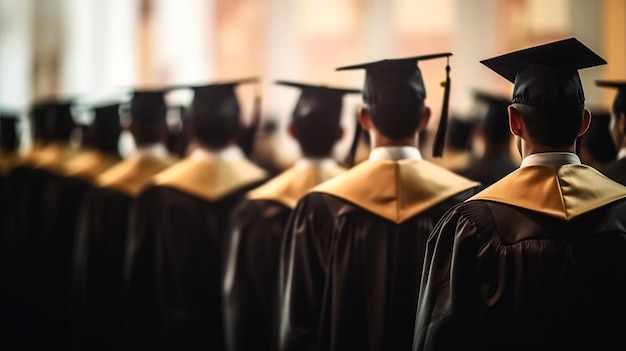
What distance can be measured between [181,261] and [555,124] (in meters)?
2.45

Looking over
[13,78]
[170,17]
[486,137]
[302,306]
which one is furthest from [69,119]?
[13,78]

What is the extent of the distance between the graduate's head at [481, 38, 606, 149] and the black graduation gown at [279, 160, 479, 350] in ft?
1.79

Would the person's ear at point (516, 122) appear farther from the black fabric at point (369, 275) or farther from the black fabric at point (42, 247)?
the black fabric at point (42, 247)

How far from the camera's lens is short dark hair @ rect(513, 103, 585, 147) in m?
2.40

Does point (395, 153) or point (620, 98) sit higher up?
point (620, 98)

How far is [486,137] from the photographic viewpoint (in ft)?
17.4

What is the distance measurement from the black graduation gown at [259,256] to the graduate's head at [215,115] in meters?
0.66

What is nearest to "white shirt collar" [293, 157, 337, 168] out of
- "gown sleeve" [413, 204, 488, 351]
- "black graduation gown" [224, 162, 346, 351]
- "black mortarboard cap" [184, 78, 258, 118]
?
"black graduation gown" [224, 162, 346, 351]

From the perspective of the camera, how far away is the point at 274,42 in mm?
11539

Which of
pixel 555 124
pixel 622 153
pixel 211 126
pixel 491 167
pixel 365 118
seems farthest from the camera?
pixel 491 167

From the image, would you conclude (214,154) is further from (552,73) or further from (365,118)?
(552,73)

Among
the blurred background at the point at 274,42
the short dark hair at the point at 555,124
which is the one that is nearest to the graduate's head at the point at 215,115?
the short dark hair at the point at 555,124

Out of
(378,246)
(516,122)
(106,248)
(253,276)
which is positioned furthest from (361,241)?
(106,248)

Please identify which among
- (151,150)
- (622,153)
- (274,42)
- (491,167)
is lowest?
(491,167)
